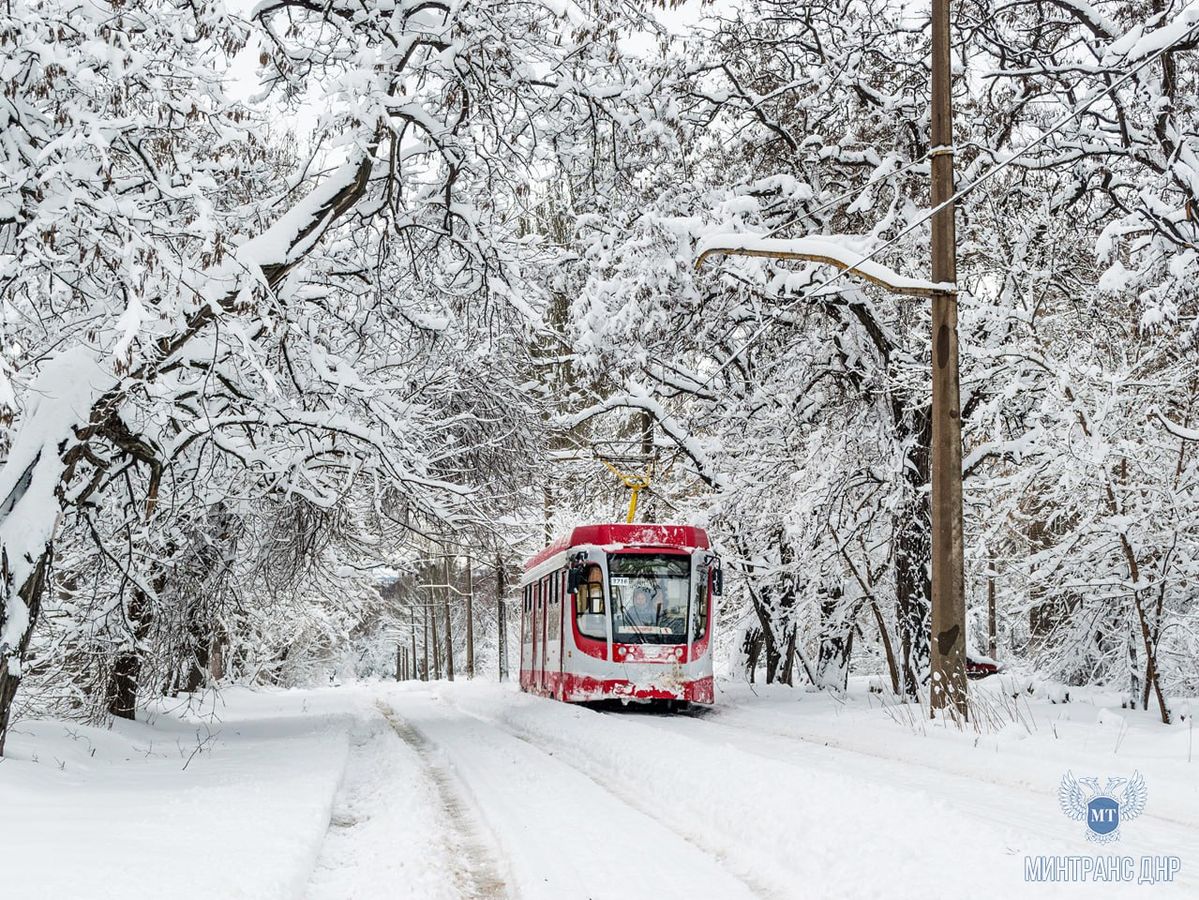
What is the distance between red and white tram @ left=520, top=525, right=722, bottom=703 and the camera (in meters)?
19.5

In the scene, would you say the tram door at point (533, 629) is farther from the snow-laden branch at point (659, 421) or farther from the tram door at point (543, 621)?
the snow-laden branch at point (659, 421)

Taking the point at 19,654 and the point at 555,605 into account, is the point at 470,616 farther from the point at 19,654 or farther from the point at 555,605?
the point at 19,654

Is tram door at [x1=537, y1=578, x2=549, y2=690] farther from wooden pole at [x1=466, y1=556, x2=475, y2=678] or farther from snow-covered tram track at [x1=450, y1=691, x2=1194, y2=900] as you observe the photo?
wooden pole at [x1=466, y1=556, x2=475, y2=678]

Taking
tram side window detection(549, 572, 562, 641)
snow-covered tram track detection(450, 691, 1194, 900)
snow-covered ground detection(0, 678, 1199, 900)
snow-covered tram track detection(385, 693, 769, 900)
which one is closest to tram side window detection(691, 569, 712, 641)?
tram side window detection(549, 572, 562, 641)

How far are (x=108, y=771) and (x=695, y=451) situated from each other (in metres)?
13.2

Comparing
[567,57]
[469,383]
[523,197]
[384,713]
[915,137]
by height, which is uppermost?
[915,137]

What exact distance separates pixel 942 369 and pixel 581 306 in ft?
18.3

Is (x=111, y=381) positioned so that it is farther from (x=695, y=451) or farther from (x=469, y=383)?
(x=695, y=451)

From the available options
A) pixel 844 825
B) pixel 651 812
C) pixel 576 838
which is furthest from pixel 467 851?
pixel 844 825

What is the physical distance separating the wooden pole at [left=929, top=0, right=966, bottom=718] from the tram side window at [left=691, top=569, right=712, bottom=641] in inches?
273

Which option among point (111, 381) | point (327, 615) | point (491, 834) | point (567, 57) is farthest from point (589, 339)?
point (327, 615)

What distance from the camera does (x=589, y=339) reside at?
1648cm

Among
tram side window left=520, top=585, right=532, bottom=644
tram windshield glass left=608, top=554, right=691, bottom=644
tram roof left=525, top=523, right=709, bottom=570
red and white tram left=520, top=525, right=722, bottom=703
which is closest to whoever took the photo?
red and white tram left=520, top=525, right=722, bottom=703

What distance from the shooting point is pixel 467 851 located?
7426 millimetres
